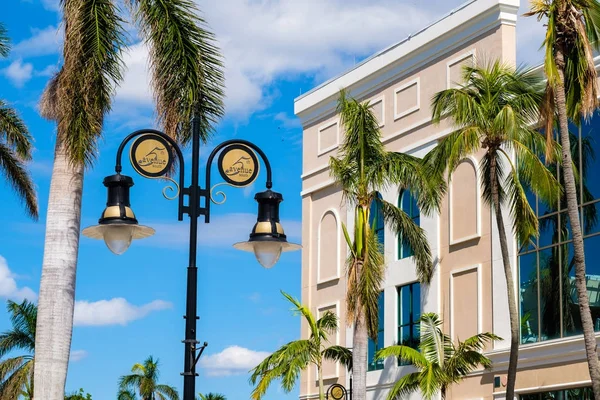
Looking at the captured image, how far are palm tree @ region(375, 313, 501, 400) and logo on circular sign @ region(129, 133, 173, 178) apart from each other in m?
18.0

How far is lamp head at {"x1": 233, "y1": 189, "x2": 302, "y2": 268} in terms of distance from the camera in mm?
12180

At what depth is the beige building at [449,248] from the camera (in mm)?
30328

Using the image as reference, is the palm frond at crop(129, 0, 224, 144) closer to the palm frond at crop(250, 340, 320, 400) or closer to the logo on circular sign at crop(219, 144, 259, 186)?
the logo on circular sign at crop(219, 144, 259, 186)

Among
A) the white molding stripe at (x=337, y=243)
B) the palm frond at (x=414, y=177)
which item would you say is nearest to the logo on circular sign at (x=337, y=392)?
the white molding stripe at (x=337, y=243)

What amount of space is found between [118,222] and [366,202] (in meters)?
19.9

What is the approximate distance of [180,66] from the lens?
17.3 meters

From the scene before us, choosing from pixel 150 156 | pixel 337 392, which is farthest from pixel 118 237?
pixel 337 392

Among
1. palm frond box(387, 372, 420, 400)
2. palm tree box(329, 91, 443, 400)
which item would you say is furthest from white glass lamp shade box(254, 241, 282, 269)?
palm frond box(387, 372, 420, 400)

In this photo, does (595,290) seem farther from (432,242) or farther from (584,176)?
(432,242)

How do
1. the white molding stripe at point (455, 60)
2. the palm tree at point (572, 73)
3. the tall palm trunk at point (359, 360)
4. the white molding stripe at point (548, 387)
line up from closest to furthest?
the palm tree at point (572, 73) → the white molding stripe at point (548, 387) → the tall palm trunk at point (359, 360) → the white molding stripe at point (455, 60)

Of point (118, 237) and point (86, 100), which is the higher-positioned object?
point (86, 100)

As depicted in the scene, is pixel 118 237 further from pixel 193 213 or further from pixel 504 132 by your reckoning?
pixel 504 132

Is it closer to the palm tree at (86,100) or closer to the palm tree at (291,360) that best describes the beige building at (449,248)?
the palm tree at (291,360)

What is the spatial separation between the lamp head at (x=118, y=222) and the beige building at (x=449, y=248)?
18.9 metres
